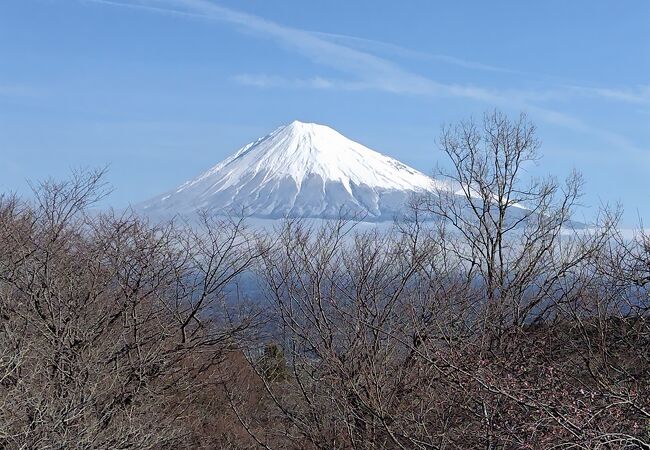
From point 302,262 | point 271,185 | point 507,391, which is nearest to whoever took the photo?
point 507,391

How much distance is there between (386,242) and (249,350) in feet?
9.55

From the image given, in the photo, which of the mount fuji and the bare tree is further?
the mount fuji

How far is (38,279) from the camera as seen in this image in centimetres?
1343

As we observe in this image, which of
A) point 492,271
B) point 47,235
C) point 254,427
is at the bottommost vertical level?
point 254,427

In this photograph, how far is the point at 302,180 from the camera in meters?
92.7

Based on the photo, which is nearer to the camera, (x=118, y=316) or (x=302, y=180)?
(x=118, y=316)

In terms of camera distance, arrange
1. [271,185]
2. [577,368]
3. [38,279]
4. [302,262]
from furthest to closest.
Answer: [271,185] < [38,279] < [302,262] < [577,368]

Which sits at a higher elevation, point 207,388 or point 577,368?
point 577,368

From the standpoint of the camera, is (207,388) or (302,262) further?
(207,388)

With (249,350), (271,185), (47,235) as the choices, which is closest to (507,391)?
(249,350)

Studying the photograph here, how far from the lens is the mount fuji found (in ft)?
260

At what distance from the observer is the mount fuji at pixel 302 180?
260 feet

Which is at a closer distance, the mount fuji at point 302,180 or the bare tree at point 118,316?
the bare tree at point 118,316

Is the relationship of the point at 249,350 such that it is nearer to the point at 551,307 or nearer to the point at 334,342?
the point at 334,342
